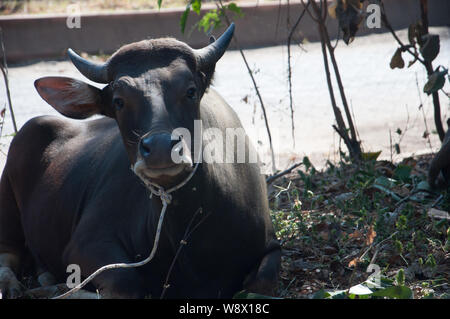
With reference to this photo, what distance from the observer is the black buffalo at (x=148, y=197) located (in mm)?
3537

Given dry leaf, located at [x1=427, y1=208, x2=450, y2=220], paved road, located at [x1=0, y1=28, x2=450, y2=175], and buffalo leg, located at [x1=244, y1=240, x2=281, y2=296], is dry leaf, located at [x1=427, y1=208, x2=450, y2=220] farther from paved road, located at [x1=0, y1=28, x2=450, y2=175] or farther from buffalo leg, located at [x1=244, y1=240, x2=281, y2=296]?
paved road, located at [x1=0, y1=28, x2=450, y2=175]

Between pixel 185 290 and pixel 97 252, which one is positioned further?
pixel 97 252

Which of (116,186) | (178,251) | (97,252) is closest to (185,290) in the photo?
(178,251)

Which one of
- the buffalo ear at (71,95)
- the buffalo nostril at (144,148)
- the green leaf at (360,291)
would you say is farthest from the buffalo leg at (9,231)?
the green leaf at (360,291)

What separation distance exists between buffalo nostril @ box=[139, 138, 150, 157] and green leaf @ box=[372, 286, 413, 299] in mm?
1318

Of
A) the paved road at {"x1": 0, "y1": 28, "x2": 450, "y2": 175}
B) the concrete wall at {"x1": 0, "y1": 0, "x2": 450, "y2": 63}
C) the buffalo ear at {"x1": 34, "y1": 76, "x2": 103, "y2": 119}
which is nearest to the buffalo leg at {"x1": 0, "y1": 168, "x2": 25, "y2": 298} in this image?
the buffalo ear at {"x1": 34, "y1": 76, "x2": 103, "y2": 119}

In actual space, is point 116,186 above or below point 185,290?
above

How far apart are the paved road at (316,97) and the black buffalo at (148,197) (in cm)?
201

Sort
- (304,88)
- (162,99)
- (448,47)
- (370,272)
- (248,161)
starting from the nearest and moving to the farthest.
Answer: (162,99)
(370,272)
(248,161)
(304,88)
(448,47)

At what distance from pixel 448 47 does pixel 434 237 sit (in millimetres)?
7070

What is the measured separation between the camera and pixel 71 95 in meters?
3.98

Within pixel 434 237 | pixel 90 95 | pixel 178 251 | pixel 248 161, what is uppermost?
pixel 90 95

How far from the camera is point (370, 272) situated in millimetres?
4160
